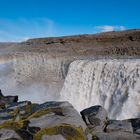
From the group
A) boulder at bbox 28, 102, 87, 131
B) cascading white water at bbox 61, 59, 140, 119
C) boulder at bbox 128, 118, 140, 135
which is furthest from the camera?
cascading white water at bbox 61, 59, 140, 119

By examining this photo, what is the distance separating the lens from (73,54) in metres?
48.2

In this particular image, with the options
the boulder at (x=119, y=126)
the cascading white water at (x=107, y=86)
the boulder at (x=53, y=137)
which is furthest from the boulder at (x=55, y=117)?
the cascading white water at (x=107, y=86)

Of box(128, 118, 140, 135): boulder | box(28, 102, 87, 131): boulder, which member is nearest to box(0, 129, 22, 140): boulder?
Result: box(28, 102, 87, 131): boulder

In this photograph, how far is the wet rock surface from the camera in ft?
55.4

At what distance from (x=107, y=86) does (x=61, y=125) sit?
14.0m

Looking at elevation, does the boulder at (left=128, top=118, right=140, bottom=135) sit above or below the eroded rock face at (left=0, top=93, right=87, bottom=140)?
below

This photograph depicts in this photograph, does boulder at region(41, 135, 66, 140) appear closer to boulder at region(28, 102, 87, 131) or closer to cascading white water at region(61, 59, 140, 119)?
boulder at region(28, 102, 87, 131)

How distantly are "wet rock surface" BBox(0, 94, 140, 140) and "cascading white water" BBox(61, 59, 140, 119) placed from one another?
6365 millimetres

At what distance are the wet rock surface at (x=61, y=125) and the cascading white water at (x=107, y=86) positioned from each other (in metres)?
6.36

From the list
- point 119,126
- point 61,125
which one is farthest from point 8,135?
point 119,126

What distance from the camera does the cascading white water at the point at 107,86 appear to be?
27.1m

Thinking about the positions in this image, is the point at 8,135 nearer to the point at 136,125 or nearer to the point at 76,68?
the point at 136,125

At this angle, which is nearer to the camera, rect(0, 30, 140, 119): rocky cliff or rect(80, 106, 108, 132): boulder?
rect(80, 106, 108, 132): boulder

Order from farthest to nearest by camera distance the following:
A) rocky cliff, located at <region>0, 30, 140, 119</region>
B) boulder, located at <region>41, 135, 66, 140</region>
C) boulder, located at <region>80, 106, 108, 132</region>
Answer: rocky cliff, located at <region>0, 30, 140, 119</region> → boulder, located at <region>80, 106, 108, 132</region> → boulder, located at <region>41, 135, 66, 140</region>
